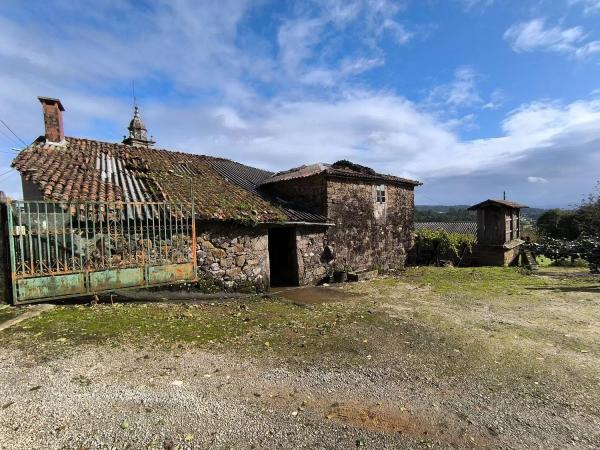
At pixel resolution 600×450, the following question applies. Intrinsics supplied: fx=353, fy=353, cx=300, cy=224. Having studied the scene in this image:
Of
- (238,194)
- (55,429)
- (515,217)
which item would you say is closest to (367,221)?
(238,194)

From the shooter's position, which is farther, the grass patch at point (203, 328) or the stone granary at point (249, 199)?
the stone granary at point (249, 199)

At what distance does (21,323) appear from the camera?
5930 millimetres

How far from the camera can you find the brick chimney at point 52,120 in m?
11.9

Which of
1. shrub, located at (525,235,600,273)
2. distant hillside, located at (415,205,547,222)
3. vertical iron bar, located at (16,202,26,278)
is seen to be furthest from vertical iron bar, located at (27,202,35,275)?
distant hillside, located at (415,205,547,222)

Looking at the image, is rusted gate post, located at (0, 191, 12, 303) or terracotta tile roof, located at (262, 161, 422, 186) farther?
terracotta tile roof, located at (262, 161, 422, 186)

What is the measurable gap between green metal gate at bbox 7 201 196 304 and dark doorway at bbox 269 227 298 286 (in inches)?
167

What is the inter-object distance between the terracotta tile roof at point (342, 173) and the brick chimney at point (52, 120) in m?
7.66

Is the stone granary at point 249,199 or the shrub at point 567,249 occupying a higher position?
the stone granary at point 249,199

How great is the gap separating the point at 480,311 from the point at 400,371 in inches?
182

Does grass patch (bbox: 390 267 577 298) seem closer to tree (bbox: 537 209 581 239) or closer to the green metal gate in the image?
the green metal gate

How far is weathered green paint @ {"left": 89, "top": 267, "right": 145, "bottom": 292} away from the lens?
7.52 metres

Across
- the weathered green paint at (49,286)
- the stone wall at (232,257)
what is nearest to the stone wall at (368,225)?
the stone wall at (232,257)

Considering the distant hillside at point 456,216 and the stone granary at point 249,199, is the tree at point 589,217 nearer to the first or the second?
the distant hillside at point 456,216

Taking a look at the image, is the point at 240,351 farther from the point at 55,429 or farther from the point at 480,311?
the point at 480,311
